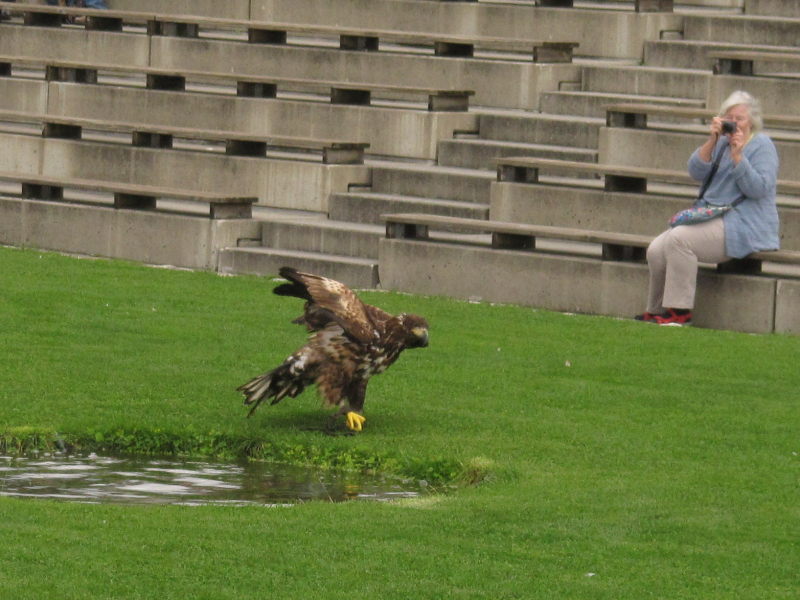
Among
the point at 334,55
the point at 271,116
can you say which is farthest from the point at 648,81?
the point at 271,116

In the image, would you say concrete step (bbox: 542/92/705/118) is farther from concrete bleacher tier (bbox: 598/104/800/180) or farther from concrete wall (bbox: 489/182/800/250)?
concrete wall (bbox: 489/182/800/250)

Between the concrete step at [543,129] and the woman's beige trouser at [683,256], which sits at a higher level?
the concrete step at [543,129]

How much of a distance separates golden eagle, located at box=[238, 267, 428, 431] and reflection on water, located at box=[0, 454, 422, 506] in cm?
48

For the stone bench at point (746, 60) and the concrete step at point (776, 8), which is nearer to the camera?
the stone bench at point (746, 60)

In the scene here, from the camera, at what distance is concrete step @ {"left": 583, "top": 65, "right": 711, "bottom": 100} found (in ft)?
59.6

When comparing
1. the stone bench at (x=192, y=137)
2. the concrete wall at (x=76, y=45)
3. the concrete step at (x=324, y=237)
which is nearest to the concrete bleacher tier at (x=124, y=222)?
the concrete step at (x=324, y=237)

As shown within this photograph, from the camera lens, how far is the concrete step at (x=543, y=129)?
1777 cm

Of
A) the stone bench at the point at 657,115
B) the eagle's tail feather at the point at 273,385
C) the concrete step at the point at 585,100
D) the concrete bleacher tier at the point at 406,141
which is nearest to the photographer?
the eagle's tail feather at the point at 273,385

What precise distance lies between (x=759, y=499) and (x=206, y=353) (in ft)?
15.4

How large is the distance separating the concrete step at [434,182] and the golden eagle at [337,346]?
7534 mm

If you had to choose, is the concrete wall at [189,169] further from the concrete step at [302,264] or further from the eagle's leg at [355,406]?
the eagle's leg at [355,406]

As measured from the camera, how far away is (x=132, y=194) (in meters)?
17.3

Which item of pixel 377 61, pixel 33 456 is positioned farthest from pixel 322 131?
pixel 33 456

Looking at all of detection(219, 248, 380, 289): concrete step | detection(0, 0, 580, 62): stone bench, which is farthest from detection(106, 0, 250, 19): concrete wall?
detection(219, 248, 380, 289): concrete step
